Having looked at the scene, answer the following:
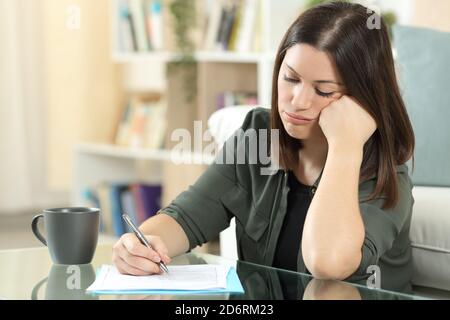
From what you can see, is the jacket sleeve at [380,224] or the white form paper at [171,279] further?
the jacket sleeve at [380,224]

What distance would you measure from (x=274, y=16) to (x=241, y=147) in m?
1.70

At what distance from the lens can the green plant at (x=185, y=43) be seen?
3.65m

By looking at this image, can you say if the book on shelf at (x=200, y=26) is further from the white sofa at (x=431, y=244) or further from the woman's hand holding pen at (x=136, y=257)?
the woman's hand holding pen at (x=136, y=257)

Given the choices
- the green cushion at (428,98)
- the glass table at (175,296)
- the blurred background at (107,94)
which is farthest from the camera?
the blurred background at (107,94)

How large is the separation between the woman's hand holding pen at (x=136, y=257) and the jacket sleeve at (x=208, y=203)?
23 centimetres

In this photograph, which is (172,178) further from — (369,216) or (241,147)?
(369,216)

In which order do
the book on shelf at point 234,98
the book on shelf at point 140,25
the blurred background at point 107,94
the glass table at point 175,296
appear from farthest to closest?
the book on shelf at point 140,25 → the blurred background at point 107,94 → the book on shelf at point 234,98 → the glass table at point 175,296

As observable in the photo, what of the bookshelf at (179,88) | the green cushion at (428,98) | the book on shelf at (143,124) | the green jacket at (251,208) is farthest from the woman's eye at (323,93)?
the book on shelf at (143,124)

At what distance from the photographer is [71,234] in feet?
4.41

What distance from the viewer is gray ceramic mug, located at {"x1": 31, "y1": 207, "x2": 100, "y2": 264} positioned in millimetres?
1339

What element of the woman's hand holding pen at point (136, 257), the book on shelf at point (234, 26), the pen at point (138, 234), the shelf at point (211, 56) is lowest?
the woman's hand holding pen at point (136, 257)

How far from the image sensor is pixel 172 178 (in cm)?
364

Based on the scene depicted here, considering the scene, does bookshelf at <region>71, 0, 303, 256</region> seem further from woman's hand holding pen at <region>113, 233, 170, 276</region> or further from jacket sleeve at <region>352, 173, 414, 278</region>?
woman's hand holding pen at <region>113, 233, 170, 276</region>
